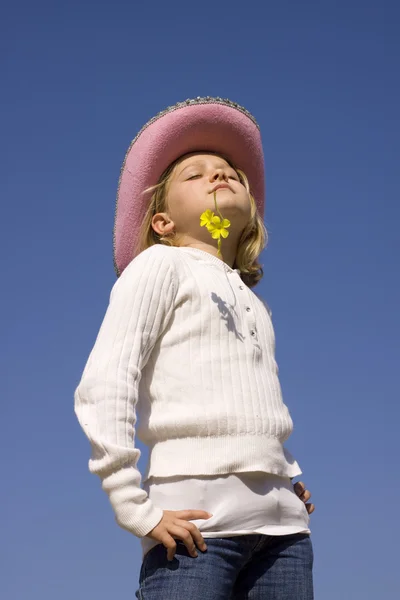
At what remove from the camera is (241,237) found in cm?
435

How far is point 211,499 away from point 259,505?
7.9 inches

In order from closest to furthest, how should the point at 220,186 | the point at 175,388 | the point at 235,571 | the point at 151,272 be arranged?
the point at 235,571
the point at 175,388
the point at 151,272
the point at 220,186

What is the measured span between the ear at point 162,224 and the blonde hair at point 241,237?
0.15 feet

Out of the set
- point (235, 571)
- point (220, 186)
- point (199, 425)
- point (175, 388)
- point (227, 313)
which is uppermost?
point (220, 186)

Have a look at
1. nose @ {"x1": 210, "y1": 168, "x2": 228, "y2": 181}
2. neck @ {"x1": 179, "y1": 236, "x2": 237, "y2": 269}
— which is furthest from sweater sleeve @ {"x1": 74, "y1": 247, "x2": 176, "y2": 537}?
nose @ {"x1": 210, "y1": 168, "x2": 228, "y2": 181}

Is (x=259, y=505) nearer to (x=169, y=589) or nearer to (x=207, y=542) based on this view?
(x=207, y=542)

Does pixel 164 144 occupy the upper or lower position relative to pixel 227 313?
upper

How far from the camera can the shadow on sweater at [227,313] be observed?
358 cm

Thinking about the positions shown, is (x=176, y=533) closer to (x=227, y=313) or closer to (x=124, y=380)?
(x=124, y=380)

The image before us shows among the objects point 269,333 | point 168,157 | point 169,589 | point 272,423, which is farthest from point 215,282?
point 169,589

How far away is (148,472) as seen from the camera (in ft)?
10.8

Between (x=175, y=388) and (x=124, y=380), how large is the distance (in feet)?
0.78

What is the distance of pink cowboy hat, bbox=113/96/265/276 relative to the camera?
4.34 meters

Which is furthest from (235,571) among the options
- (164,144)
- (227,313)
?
(164,144)
